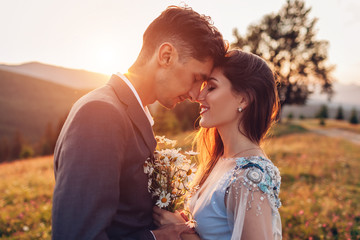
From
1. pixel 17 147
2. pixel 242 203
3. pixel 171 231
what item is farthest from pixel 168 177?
pixel 17 147

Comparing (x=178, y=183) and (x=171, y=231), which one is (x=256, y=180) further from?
(x=171, y=231)

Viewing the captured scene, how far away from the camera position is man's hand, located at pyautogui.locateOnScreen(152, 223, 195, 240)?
2262mm

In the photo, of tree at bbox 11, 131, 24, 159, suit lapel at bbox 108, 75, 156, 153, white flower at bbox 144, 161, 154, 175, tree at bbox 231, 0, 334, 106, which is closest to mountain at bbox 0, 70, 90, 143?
tree at bbox 11, 131, 24, 159

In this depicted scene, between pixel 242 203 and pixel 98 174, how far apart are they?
134 cm

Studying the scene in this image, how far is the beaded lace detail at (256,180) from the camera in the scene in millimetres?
2529

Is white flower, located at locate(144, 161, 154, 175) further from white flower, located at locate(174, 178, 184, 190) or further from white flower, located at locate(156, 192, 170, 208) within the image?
white flower, located at locate(174, 178, 184, 190)

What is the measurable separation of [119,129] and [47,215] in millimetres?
6422

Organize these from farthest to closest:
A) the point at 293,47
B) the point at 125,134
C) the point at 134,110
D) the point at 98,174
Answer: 1. the point at 293,47
2. the point at 134,110
3. the point at 125,134
4. the point at 98,174

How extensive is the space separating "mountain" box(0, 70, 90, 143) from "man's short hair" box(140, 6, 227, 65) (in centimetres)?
10113

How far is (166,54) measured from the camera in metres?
2.63

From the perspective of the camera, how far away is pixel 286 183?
33.7 feet

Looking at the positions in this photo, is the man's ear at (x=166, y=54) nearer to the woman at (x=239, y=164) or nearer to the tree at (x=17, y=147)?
the woman at (x=239, y=164)

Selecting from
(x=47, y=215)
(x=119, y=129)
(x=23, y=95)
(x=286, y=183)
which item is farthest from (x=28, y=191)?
(x=23, y=95)

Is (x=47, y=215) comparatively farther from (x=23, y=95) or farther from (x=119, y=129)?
(x=23, y=95)
